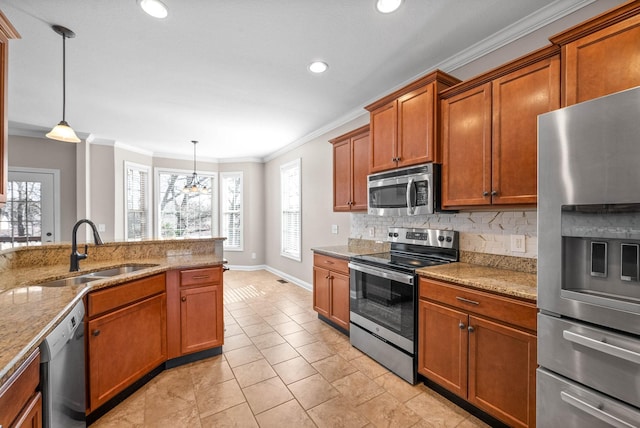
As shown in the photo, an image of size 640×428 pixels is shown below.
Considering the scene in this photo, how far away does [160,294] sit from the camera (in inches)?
92.2

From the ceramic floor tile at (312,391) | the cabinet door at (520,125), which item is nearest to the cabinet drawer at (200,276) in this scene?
the ceramic floor tile at (312,391)

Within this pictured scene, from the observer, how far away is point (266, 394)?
6.98ft

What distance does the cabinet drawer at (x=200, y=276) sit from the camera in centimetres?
247

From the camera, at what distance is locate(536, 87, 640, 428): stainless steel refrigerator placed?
1.15m

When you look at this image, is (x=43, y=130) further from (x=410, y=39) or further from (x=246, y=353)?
(x=410, y=39)

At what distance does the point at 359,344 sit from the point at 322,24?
A: 9.10 ft

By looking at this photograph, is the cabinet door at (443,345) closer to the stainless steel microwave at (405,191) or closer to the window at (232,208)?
the stainless steel microwave at (405,191)

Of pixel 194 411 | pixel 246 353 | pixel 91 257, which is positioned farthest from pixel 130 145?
pixel 194 411

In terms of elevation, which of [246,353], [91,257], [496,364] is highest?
[91,257]

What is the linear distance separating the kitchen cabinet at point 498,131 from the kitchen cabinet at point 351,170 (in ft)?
3.37

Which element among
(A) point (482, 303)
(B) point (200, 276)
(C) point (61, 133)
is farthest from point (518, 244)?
(C) point (61, 133)

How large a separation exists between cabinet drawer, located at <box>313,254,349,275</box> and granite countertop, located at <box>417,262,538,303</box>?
98 cm

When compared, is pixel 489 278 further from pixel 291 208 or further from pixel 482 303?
pixel 291 208

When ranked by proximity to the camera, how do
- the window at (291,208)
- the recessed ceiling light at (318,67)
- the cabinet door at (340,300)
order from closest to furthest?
the recessed ceiling light at (318,67)
the cabinet door at (340,300)
the window at (291,208)
